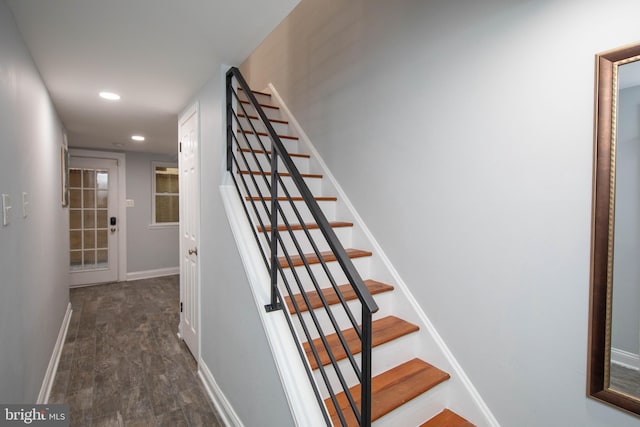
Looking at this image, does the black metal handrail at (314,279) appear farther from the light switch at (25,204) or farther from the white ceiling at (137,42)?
the light switch at (25,204)

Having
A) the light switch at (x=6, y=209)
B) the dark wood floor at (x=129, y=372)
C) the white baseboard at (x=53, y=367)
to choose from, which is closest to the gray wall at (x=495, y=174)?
the dark wood floor at (x=129, y=372)

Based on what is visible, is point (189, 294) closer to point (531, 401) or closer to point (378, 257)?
point (378, 257)

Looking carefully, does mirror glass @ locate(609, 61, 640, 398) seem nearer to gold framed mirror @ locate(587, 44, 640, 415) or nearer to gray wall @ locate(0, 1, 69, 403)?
gold framed mirror @ locate(587, 44, 640, 415)

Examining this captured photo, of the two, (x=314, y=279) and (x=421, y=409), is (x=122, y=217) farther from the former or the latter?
(x=421, y=409)

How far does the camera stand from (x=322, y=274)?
76.8 inches

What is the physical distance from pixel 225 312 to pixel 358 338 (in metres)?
0.84

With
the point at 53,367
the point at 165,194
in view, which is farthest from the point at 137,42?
the point at 165,194

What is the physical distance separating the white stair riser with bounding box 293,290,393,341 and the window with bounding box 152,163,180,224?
187 inches

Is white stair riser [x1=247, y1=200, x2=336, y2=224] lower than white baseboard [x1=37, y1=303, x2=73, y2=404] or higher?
higher

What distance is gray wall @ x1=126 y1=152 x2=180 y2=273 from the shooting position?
5.45 m

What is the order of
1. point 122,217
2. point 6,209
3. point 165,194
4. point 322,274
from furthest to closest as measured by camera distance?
1. point 165,194
2. point 122,217
3. point 322,274
4. point 6,209

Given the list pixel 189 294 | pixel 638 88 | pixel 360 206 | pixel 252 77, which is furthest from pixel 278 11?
pixel 252 77

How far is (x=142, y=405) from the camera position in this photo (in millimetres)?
2105

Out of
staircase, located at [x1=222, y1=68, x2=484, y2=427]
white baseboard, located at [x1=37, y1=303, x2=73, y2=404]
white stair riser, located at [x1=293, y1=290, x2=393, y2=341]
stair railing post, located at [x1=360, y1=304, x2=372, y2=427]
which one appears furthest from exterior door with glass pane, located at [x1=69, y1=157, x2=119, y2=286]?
stair railing post, located at [x1=360, y1=304, x2=372, y2=427]
